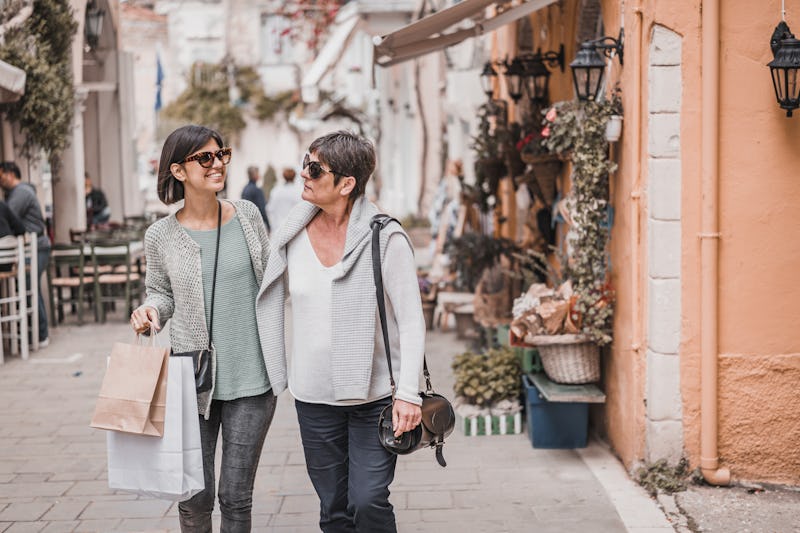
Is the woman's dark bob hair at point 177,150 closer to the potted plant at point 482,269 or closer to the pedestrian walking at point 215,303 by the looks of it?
the pedestrian walking at point 215,303

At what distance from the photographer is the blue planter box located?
6.80m

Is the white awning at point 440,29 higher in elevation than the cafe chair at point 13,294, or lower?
higher

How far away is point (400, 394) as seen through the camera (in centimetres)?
386

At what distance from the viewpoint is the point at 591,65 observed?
244 inches

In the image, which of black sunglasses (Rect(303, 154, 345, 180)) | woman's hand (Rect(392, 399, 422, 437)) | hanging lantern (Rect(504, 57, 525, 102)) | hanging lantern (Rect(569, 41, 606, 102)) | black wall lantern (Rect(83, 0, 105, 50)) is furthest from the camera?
black wall lantern (Rect(83, 0, 105, 50))

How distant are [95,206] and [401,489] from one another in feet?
37.3

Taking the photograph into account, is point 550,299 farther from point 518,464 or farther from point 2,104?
point 2,104

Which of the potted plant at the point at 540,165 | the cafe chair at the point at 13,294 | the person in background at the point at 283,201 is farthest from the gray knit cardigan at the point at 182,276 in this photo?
the person in background at the point at 283,201

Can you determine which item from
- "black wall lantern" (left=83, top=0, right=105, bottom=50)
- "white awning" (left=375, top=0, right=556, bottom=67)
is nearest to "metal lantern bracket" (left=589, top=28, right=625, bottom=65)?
"white awning" (left=375, top=0, right=556, bottom=67)

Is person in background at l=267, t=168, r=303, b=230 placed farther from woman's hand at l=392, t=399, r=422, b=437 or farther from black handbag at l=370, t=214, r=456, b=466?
woman's hand at l=392, t=399, r=422, b=437

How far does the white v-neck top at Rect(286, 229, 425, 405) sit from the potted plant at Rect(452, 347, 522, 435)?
339 centimetres

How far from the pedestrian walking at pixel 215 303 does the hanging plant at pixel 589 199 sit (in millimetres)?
2675

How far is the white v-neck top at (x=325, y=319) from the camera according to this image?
3.92m

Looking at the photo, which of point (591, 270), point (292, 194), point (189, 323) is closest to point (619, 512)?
point (591, 270)
